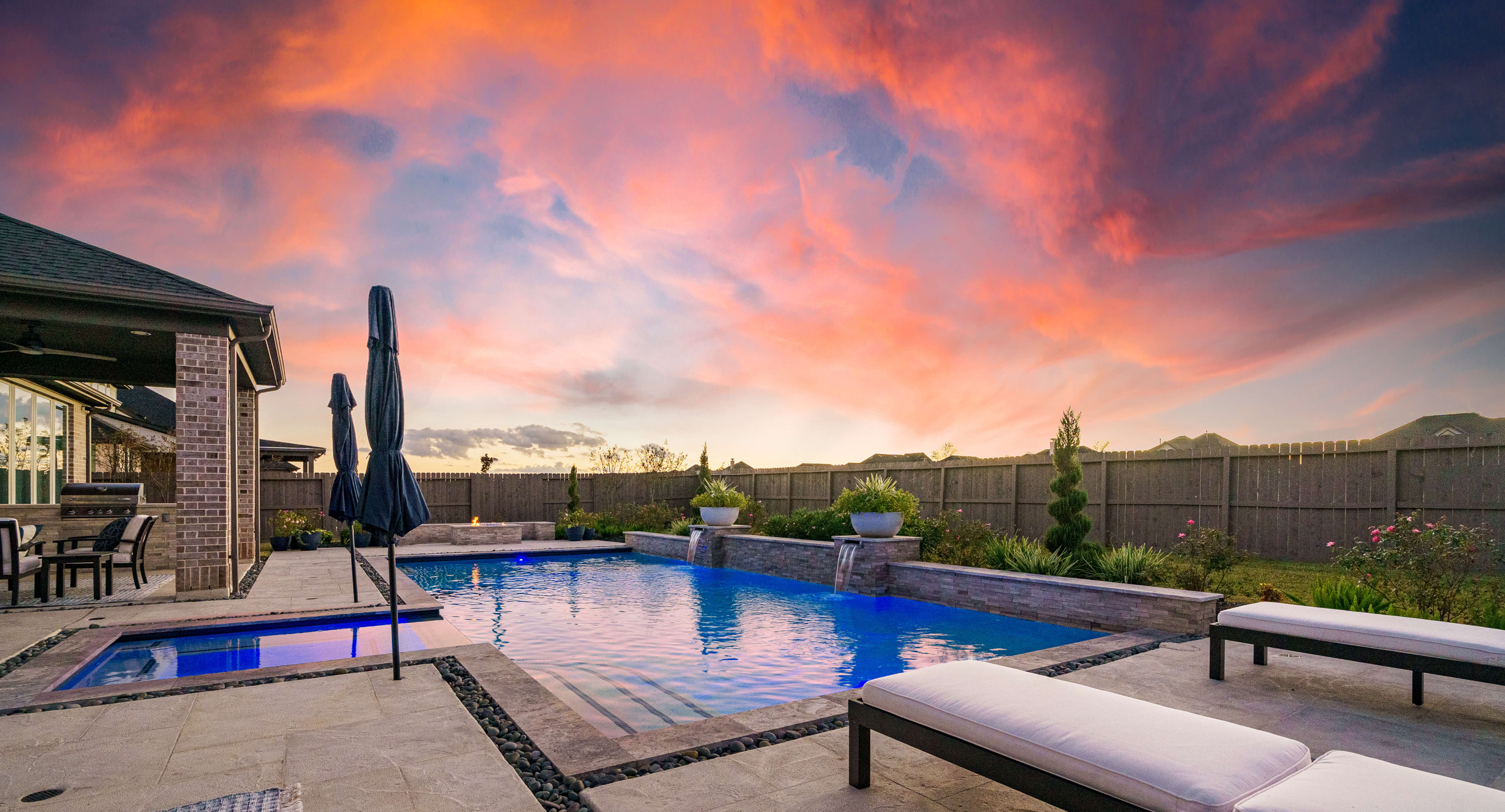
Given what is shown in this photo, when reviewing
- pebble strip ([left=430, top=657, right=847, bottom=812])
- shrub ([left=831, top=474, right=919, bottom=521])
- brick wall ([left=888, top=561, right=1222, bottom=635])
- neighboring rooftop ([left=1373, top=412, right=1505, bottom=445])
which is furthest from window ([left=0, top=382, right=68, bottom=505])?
neighboring rooftop ([left=1373, top=412, right=1505, bottom=445])

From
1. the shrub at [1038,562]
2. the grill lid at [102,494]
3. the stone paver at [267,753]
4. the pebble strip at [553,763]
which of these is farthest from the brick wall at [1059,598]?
the grill lid at [102,494]

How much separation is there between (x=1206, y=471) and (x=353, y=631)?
10806mm

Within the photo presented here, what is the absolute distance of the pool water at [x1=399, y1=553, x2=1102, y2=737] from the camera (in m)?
5.07

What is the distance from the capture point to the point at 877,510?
970 centimetres

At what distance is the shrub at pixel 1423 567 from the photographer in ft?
19.1

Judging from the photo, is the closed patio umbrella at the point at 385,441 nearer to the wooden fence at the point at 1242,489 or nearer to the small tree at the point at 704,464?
the wooden fence at the point at 1242,489

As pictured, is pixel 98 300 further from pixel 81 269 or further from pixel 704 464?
pixel 704 464

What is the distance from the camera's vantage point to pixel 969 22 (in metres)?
8.82

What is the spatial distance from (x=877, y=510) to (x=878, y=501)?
0.41 feet

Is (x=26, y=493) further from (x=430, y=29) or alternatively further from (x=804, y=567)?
(x=804, y=567)

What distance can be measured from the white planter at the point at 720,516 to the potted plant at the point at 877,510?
3.85 metres

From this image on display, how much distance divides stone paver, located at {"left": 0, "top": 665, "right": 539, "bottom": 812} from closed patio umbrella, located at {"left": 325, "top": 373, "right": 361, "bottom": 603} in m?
3.88

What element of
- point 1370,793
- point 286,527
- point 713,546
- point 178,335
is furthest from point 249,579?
point 1370,793

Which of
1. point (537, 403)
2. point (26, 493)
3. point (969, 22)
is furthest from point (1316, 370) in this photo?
point (26, 493)
